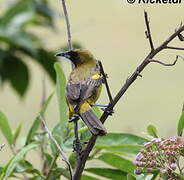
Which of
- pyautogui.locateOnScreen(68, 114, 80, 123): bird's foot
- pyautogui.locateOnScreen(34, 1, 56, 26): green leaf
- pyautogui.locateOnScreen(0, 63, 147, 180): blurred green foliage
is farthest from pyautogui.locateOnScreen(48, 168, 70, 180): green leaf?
pyautogui.locateOnScreen(34, 1, 56, 26): green leaf

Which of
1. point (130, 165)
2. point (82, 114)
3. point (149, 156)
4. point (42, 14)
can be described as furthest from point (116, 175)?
point (42, 14)

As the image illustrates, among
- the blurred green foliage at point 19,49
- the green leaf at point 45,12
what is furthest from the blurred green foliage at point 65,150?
the green leaf at point 45,12

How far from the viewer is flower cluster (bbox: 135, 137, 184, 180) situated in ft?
3.56

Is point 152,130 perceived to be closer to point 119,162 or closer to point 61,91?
point 119,162

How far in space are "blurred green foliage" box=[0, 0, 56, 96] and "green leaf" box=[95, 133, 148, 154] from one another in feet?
4.73

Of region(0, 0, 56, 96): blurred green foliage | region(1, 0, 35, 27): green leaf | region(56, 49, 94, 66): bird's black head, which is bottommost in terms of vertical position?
region(0, 0, 56, 96): blurred green foliage

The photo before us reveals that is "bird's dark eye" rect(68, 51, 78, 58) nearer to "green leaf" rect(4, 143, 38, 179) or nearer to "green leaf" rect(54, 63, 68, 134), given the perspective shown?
"green leaf" rect(54, 63, 68, 134)

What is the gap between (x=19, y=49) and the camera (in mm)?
3021

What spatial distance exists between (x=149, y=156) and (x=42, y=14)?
231 centimetres

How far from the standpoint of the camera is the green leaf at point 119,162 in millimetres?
1349

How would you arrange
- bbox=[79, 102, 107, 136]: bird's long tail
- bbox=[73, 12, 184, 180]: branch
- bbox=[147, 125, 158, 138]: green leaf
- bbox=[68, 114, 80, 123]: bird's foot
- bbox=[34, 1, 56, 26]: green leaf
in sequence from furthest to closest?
bbox=[34, 1, 56, 26]: green leaf → bbox=[68, 114, 80, 123]: bird's foot → bbox=[147, 125, 158, 138]: green leaf → bbox=[79, 102, 107, 136]: bird's long tail → bbox=[73, 12, 184, 180]: branch

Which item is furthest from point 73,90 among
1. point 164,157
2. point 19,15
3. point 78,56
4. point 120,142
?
point 19,15

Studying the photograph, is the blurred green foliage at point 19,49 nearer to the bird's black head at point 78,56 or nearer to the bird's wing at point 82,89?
the bird's black head at point 78,56

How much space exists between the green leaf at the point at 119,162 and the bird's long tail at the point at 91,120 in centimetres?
10
